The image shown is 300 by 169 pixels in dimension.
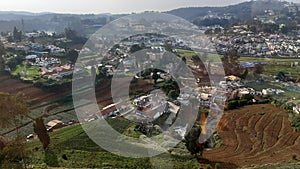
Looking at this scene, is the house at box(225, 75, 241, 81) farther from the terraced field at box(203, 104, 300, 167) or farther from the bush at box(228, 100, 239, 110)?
the bush at box(228, 100, 239, 110)

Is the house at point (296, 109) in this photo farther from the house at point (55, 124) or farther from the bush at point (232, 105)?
the house at point (55, 124)

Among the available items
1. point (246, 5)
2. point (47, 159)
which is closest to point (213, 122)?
point (47, 159)

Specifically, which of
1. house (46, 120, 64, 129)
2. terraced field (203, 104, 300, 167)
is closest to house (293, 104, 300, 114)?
terraced field (203, 104, 300, 167)

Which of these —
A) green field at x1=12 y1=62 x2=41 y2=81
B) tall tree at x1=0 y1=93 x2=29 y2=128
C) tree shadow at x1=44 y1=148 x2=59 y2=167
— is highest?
tall tree at x1=0 y1=93 x2=29 y2=128

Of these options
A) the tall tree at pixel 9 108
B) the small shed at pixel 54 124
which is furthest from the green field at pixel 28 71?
the tall tree at pixel 9 108

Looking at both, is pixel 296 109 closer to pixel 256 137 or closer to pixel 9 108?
pixel 256 137

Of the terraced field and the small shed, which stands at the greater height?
the terraced field

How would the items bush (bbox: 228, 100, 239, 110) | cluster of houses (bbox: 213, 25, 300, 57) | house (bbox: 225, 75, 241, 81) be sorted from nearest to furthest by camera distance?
bush (bbox: 228, 100, 239, 110)
house (bbox: 225, 75, 241, 81)
cluster of houses (bbox: 213, 25, 300, 57)

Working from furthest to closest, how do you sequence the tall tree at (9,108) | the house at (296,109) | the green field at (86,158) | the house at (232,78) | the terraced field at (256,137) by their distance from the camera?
the house at (232,78) → the house at (296,109) → the terraced field at (256,137) → the green field at (86,158) → the tall tree at (9,108)

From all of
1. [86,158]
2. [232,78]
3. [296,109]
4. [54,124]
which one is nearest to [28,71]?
[54,124]
